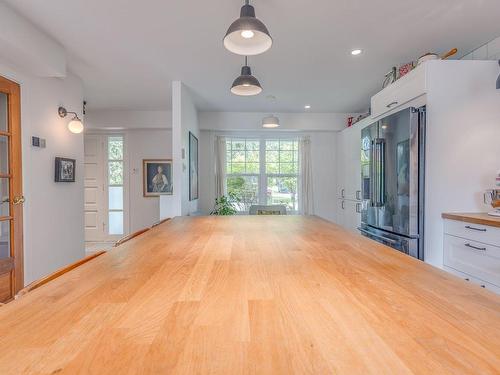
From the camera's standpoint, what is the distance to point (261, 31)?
1.47 metres

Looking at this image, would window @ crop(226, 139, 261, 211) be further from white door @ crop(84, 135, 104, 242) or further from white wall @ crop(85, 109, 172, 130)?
white door @ crop(84, 135, 104, 242)

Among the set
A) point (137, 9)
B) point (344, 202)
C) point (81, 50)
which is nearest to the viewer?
point (137, 9)

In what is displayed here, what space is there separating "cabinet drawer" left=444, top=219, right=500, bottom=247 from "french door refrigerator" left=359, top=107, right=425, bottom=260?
0.20m

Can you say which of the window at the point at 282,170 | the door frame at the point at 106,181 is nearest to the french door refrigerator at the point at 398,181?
the window at the point at 282,170

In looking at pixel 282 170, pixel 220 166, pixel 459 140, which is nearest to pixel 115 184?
pixel 220 166

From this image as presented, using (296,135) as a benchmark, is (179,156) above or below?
below

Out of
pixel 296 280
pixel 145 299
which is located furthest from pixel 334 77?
pixel 145 299

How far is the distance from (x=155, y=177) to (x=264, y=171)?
2.14m

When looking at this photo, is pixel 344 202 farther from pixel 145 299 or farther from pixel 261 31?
pixel 145 299

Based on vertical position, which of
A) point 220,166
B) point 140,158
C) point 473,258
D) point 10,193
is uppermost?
point 140,158

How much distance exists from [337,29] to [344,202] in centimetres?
328

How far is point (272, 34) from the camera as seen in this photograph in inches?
95.4

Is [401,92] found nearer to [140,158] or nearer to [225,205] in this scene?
[225,205]

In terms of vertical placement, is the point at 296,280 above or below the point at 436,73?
below
